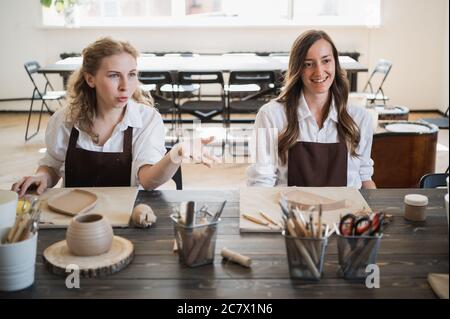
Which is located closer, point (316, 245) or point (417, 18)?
point (316, 245)

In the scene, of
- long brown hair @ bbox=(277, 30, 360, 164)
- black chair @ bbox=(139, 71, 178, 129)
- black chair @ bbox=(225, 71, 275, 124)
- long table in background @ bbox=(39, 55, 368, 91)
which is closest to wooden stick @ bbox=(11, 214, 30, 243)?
long brown hair @ bbox=(277, 30, 360, 164)

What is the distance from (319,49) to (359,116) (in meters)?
0.35

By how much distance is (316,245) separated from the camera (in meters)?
1.44

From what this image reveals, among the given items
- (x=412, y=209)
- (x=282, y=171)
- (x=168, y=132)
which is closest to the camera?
(x=412, y=209)

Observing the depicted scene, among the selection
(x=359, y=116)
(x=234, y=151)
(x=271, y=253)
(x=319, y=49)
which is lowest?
(x=234, y=151)

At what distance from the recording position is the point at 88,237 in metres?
Answer: 1.54

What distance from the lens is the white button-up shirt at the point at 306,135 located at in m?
2.53

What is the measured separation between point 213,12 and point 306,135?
563 cm

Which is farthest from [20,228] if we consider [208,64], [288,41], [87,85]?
[288,41]

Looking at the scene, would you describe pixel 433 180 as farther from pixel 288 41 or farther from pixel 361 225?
pixel 288 41

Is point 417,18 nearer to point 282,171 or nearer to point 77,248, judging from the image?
point 282,171

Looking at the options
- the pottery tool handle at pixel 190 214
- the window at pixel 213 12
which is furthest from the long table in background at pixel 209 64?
the pottery tool handle at pixel 190 214

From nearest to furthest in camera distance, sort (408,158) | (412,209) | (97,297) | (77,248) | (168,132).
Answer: (97,297)
(77,248)
(412,209)
(408,158)
(168,132)

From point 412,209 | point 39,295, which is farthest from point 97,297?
point 412,209
